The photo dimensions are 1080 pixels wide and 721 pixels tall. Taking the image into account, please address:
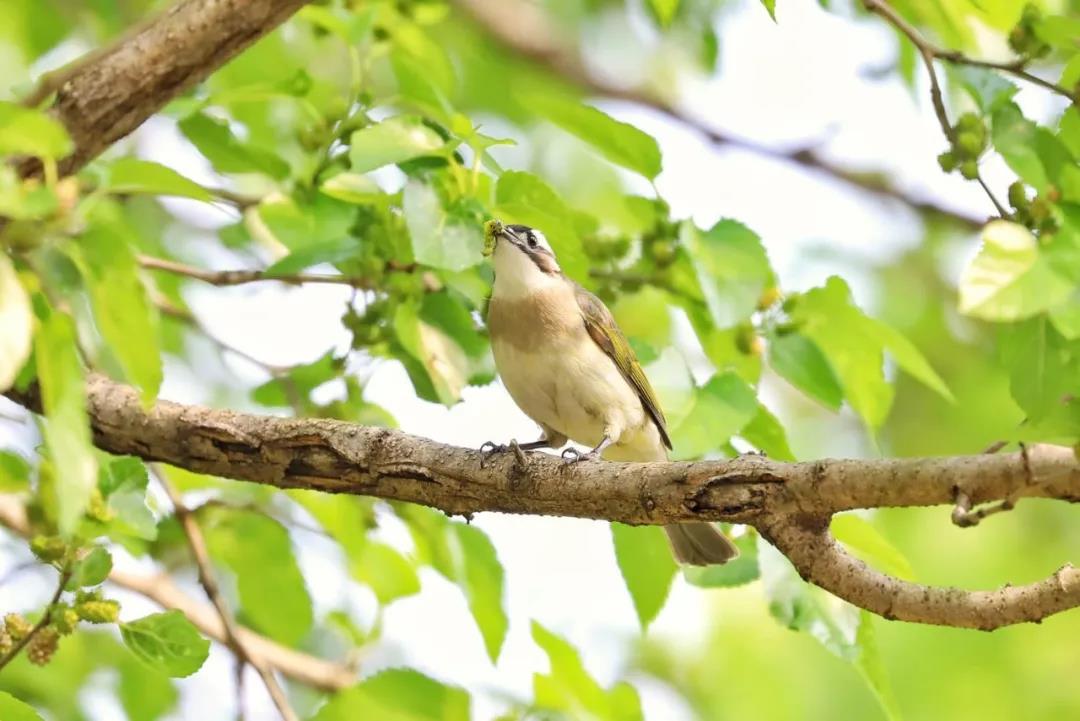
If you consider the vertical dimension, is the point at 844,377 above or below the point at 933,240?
below

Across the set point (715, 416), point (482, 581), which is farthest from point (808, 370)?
point (482, 581)

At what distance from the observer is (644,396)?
5.79 meters

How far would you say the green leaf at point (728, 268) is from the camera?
434cm

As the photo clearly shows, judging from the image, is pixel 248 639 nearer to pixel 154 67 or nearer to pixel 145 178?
pixel 154 67

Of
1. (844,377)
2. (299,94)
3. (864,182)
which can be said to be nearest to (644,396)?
(844,377)

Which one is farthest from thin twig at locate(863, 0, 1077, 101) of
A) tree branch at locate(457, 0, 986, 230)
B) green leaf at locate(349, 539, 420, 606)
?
tree branch at locate(457, 0, 986, 230)

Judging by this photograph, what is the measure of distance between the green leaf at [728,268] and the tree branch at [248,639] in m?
2.18

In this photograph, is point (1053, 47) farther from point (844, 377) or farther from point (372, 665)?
point (372, 665)

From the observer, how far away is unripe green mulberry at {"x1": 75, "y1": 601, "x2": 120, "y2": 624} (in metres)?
3.78

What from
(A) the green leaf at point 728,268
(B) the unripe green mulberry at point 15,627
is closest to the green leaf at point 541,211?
(A) the green leaf at point 728,268

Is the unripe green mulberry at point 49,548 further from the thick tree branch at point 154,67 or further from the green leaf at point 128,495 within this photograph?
the thick tree branch at point 154,67

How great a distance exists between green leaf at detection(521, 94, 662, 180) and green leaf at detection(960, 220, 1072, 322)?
1486 mm

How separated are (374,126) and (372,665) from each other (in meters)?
3.90

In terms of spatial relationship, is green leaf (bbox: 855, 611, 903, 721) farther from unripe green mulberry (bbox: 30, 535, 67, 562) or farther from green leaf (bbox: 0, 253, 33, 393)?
green leaf (bbox: 0, 253, 33, 393)
